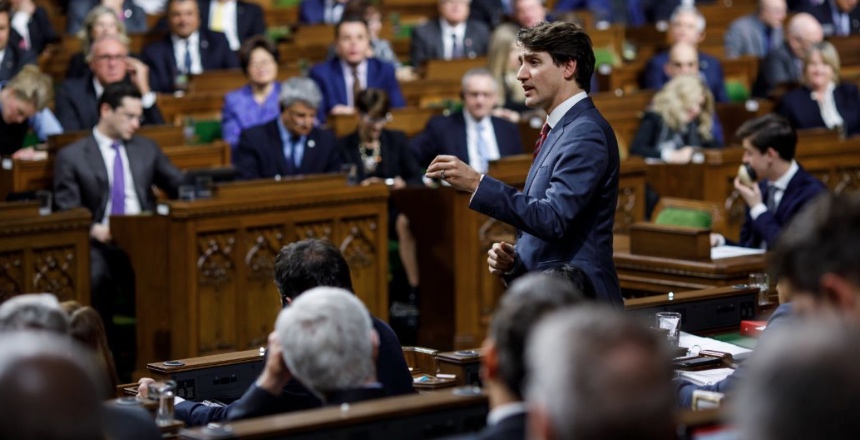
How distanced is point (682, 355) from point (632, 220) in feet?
10.5

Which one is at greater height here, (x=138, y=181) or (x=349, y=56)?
(x=349, y=56)

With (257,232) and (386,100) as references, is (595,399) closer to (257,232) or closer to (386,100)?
(257,232)

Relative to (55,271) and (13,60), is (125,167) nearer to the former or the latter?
(55,271)

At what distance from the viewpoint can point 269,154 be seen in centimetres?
710

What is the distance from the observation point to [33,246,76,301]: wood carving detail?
5805 millimetres

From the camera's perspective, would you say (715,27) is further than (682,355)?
Yes

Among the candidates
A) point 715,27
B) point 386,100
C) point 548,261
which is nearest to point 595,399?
point 548,261

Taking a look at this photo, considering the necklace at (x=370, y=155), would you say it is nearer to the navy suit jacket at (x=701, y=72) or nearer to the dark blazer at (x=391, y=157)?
the dark blazer at (x=391, y=157)

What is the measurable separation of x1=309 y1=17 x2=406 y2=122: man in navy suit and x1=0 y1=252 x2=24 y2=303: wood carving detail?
308 centimetres

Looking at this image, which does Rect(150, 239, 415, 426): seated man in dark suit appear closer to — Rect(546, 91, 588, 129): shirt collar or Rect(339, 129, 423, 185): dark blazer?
Rect(546, 91, 588, 129): shirt collar

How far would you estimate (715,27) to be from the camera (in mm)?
11836

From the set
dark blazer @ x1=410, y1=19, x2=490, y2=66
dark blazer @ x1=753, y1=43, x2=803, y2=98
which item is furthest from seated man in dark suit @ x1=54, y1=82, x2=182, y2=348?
dark blazer @ x1=753, y1=43, x2=803, y2=98

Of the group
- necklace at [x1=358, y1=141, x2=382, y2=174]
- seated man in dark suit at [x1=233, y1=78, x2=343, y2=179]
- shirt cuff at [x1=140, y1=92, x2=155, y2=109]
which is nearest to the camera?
seated man in dark suit at [x1=233, y1=78, x2=343, y2=179]

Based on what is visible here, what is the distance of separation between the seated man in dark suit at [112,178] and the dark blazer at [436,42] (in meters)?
3.54
